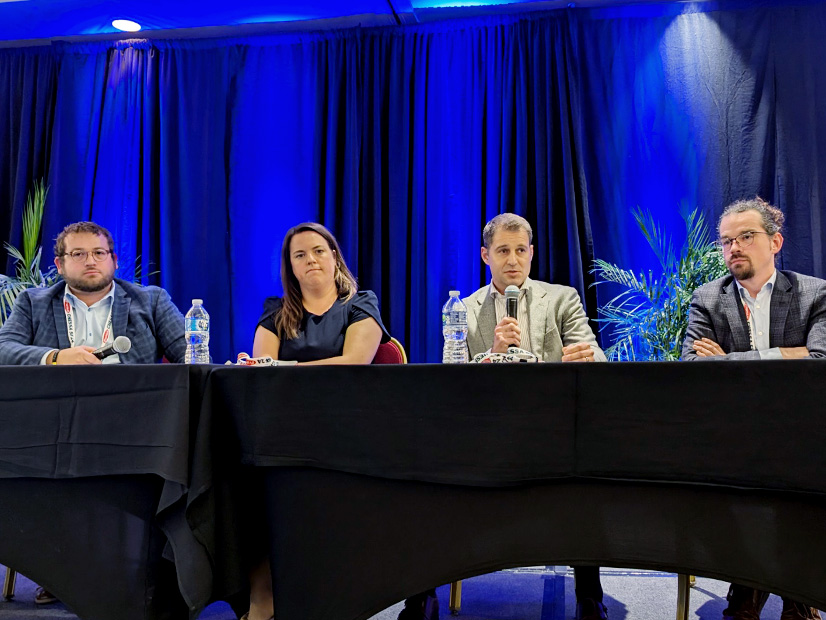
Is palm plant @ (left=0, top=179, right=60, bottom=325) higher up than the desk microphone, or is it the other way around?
palm plant @ (left=0, top=179, right=60, bottom=325)

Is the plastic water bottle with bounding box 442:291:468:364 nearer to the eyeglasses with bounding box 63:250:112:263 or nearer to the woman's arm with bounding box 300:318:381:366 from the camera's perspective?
the woman's arm with bounding box 300:318:381:366

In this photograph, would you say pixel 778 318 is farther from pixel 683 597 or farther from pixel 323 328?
pixel 323 328

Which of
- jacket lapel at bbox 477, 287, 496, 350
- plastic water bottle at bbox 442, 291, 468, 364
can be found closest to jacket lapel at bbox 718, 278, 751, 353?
jacket lapel at bbox 477, 287, 496, 350

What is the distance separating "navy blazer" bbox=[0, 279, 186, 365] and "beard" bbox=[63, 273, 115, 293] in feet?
0.15

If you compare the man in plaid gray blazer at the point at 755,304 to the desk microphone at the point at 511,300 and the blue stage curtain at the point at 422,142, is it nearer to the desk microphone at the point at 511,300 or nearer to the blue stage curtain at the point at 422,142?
the desk microphone at the point at 511,300

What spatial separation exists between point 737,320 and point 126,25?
4.04m

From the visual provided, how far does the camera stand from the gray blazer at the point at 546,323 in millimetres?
2424

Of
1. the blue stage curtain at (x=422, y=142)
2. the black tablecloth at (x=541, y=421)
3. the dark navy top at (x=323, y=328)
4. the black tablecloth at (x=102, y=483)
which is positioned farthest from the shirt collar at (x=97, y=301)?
the blue stage curtain at (x=422, y=142)

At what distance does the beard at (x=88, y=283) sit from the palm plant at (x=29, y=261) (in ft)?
5.18

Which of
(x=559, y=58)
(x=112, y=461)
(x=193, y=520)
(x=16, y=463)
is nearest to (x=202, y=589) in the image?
(x=193, y=520)

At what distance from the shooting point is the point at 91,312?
8.57ft

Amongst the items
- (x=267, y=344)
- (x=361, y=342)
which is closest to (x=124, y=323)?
(x=267, y=344)

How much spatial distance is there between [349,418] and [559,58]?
3456 mm

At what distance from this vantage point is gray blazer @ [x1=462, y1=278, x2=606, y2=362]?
7.95ft
